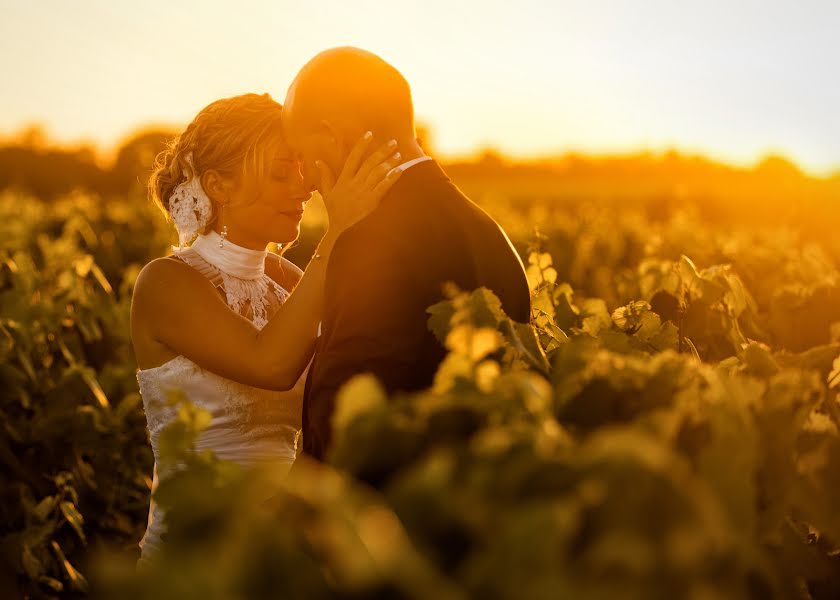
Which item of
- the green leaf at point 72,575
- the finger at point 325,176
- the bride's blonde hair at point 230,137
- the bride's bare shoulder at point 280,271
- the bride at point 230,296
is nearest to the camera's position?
the finger at point 325,176

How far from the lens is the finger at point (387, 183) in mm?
2662

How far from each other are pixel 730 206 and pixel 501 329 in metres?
35.3

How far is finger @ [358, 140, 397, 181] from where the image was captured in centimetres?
270

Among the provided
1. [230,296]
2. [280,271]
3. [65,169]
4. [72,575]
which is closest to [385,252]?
[230,296]

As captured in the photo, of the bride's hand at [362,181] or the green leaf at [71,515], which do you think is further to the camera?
the green leaf at [71,515]

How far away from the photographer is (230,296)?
4.02m

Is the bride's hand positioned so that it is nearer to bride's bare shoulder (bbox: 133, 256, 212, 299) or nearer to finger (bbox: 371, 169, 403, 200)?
finger (bbox: 371, 169, 403, 200)

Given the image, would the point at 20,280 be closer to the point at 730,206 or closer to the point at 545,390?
the point at 545,390

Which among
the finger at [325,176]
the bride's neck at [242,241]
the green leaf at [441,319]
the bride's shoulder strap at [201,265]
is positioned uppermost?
the finger at [325,176]

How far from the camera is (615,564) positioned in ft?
3.34

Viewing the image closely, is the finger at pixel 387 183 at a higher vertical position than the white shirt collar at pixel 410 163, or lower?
lower

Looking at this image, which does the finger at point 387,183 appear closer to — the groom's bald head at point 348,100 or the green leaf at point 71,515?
the groom's bald head at point 348,100

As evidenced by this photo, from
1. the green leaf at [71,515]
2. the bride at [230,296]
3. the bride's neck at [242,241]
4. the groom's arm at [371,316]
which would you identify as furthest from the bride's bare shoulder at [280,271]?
the groom's arm at [371,316]

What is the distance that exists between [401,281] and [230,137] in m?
1.88
